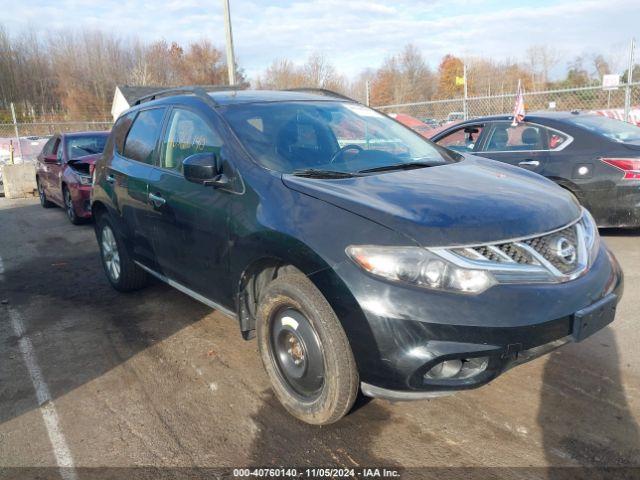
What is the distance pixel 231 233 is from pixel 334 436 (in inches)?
50.4

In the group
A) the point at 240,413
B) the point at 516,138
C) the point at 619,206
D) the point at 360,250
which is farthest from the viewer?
the point at 516,138

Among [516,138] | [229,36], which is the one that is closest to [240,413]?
[516,138]

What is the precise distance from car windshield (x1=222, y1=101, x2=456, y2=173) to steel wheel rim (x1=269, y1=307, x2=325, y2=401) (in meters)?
0.88

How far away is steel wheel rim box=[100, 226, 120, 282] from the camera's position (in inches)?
201

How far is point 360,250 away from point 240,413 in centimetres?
128

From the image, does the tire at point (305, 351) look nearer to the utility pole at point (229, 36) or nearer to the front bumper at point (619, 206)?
the front bumper at point (619, 206)

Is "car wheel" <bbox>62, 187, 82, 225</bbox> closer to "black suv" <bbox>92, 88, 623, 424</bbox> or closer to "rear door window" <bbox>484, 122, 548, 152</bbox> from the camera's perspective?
"black suv" <bbox>92, 88, 623, 424</bbox>

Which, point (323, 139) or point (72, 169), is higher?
point (323, 139)

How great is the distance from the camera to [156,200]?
3.89 meters

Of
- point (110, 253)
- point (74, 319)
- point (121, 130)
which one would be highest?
point (121, 130)

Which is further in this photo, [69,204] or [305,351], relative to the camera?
[69,204]

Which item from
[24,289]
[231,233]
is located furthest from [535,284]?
[24,289]

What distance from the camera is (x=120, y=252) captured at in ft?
16.0

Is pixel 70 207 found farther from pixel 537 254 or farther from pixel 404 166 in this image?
pixel 537 254
